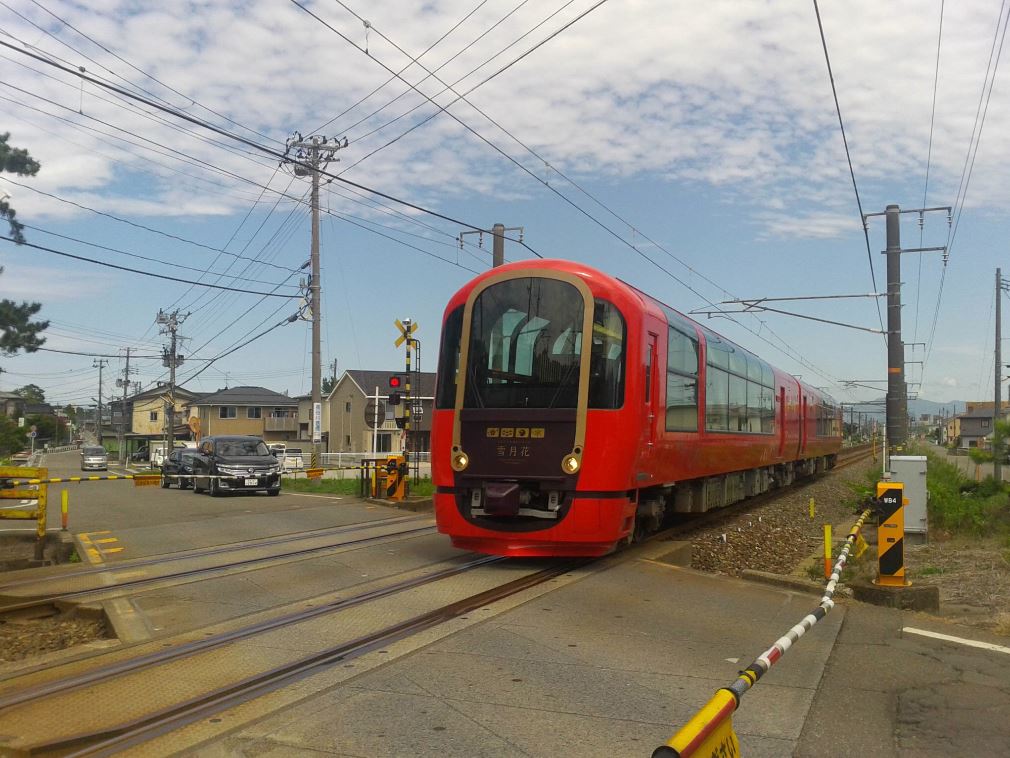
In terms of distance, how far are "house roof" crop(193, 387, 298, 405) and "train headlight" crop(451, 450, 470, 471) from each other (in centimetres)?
6464

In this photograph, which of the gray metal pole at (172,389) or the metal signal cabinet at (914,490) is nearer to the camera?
the metal signal cabinet at (914,490)

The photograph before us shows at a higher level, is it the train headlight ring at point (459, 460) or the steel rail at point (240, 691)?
the train headlight ring at point (459, 460)

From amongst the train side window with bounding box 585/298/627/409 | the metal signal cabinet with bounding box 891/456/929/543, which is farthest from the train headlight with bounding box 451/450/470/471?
the metal signal cabinet with bounding box 891/456/929/543

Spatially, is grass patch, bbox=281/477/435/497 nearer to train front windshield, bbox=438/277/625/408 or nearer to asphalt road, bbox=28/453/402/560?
asphalt road, bbox=28/453/402/560

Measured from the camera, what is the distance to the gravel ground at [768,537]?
452 inches

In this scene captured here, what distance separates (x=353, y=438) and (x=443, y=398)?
53.2 m

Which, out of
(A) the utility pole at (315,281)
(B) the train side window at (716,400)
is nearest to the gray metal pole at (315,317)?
(A) the utility pole at (315,281)

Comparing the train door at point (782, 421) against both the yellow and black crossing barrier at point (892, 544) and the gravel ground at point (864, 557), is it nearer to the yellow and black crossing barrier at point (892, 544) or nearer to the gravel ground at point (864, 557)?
the gravel ground at point (864, 557)

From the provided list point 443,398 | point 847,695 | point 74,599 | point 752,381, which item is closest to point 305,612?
point 74,599

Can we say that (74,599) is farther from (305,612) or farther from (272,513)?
(272,513)

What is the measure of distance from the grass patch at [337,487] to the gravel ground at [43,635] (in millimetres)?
11956

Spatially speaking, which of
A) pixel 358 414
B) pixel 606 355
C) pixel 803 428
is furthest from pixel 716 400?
pixel 358 414

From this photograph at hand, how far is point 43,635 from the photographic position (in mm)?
7379

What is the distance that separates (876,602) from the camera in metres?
7.77
